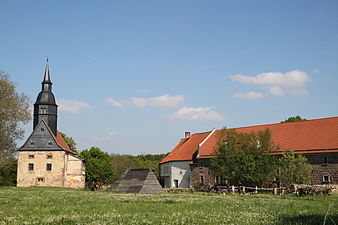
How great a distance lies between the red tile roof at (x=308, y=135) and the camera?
42206 mm

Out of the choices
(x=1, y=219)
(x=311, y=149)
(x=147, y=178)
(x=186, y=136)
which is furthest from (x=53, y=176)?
(x=1, y=219)

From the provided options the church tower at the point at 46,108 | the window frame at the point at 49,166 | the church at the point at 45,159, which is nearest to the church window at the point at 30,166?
the church at the point at 45,159

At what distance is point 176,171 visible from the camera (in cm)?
5972

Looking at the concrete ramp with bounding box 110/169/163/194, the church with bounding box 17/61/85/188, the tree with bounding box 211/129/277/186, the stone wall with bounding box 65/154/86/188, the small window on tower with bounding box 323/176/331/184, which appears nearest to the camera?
the concrete ramp with bounding box 110/169/163/194

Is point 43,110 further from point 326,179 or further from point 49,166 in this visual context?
point 326,179

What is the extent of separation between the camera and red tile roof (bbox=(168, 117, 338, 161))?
4221 centimetres

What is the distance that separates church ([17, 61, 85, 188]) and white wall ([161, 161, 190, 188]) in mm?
15512

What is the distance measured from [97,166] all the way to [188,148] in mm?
27629

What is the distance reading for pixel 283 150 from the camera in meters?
44.7

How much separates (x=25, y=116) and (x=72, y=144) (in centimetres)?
4725

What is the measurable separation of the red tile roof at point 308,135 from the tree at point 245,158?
295 cm

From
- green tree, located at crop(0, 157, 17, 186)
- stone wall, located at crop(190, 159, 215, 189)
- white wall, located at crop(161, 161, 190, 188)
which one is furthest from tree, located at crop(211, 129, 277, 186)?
green tree, located at crop(0, 157, 17, 186)

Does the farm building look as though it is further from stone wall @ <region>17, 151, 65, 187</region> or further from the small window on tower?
stone wall @ <region>17, 151, 65, 187</region>

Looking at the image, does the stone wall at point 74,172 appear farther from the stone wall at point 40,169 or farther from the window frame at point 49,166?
the window frame at point 49,166
